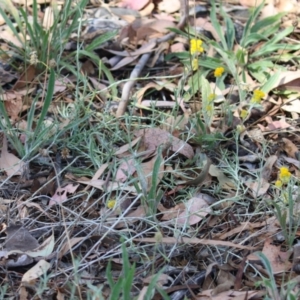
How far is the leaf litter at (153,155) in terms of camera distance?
1.92 metres

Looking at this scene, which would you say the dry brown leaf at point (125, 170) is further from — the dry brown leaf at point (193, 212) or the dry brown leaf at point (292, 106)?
the dry brown leaf at point (292, 106)

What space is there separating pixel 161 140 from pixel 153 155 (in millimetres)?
75

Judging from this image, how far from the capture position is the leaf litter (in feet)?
6.31

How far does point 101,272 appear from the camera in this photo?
1927mm

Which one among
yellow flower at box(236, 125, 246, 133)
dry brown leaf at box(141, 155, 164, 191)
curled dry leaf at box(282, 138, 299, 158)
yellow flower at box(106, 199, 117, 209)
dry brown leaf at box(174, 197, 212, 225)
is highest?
yellow flower at box(106, 199, 117, 209)

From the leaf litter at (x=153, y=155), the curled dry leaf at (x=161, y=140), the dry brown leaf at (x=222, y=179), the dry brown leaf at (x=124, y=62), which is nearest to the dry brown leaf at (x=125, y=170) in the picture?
the leaf litter at (x=153, y=155)

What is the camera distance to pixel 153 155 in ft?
7.69

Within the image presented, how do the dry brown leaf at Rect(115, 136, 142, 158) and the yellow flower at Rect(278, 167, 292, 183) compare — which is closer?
the yellow flower at Rect(278, 167, 292, 183)

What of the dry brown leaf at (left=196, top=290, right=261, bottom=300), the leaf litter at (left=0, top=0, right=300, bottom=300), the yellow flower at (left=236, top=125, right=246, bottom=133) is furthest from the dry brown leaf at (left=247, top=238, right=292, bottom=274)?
the yellow flower at (left=236, top=125, right=246, bottom=133)

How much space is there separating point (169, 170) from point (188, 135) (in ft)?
0.53

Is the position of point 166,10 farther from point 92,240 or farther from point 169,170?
point 92,240

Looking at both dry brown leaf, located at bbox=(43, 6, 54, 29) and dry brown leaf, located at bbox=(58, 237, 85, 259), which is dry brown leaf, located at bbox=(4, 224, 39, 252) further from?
dry brown leaf, located at bbox=(43, 6, 54, 29)

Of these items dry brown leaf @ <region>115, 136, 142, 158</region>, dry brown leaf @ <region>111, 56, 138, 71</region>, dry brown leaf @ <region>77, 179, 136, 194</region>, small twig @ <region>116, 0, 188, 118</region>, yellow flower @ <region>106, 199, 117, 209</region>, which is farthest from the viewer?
dry brown leaf @ <region>111, 56, 138, 71</region>

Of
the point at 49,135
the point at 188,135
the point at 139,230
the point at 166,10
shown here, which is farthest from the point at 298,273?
the point at 166,10
